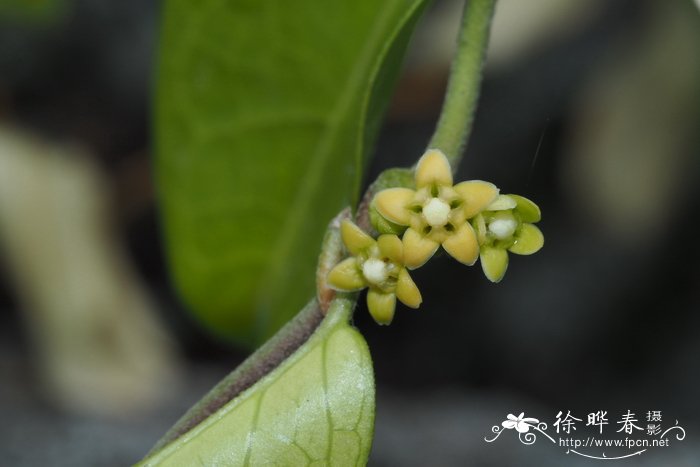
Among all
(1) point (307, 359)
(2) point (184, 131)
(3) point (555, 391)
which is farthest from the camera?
(3) point (555, 391)

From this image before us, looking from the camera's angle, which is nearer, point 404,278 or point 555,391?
point 404,278

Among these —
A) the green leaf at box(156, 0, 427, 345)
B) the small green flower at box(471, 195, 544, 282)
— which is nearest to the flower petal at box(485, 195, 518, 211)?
the small green flower at box(471, 195, 544, 282)

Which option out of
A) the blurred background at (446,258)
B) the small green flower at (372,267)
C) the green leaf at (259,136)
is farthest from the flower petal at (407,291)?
the blurred background at (446,258)

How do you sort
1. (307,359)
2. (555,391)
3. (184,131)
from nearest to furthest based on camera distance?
(307,359) < (184,131) < (555,391)

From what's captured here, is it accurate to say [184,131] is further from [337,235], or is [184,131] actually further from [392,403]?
[392,403]

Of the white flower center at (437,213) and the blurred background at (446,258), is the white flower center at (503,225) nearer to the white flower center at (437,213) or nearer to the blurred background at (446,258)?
the white flower center at (437,213)

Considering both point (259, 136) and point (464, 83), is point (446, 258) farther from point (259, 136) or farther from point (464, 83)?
point (464, 83)

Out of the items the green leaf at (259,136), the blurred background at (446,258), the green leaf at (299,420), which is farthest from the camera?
the blurred background at (446,258)

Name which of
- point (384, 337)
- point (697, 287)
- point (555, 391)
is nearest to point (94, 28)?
point (384, 337)
